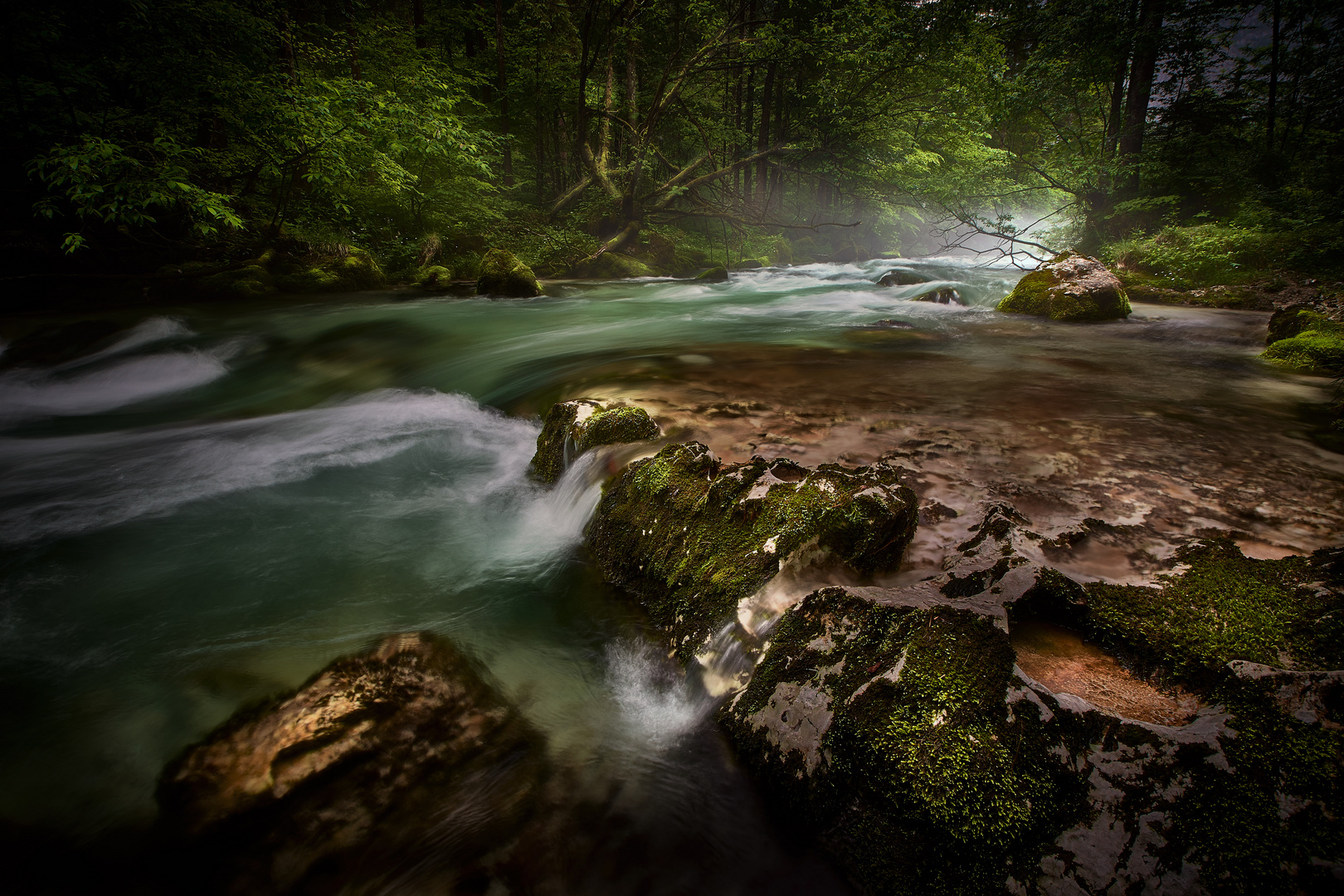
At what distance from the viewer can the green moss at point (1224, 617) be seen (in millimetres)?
1879

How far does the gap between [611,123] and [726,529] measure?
21.1 m

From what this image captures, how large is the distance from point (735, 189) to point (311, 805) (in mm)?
25276

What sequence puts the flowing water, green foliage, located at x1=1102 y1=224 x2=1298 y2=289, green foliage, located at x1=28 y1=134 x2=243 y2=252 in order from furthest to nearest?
green foliage, located at x1=1102 y1=224 x2=1298 y2=289
green foliage, located at x1=28 y1=134 x2=243 y2=252
the flowing water

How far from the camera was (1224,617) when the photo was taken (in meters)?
2.04

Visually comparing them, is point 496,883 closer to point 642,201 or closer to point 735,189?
point 642,201

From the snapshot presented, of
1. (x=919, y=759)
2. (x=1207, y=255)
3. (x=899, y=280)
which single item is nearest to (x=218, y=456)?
(x=919, y=759)

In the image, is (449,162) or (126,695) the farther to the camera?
(449,162)

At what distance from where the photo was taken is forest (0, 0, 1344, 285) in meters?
9.75

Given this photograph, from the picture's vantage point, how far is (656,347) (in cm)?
770

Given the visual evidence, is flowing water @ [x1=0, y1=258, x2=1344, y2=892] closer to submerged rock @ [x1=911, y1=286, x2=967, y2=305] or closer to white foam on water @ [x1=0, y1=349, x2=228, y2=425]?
white foam on water @ [x1=0, y1=349, x2=228, y2=425]

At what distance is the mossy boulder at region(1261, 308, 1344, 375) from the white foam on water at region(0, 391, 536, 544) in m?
8.59

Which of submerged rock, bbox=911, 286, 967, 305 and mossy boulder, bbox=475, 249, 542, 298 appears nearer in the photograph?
submerged rock, bbox=911, 286, 967, 305

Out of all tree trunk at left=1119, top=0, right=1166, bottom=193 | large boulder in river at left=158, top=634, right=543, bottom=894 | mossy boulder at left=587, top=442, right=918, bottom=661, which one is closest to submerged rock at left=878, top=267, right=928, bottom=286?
tree trunk at left=1119, top=0, right=1166, bottom=193

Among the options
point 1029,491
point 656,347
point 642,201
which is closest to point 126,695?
point 1029,491
